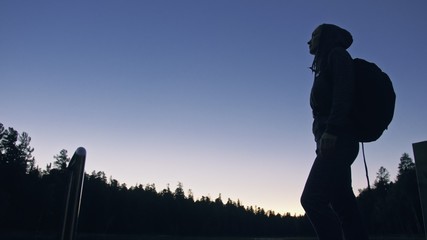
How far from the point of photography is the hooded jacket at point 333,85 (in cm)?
257

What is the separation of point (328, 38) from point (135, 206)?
362 ft

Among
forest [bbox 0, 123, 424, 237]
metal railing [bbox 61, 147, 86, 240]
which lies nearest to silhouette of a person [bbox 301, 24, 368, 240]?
metal railing [bbox 61, 147, 86, 240]

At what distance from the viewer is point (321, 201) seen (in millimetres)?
2498

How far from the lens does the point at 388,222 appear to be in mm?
92688

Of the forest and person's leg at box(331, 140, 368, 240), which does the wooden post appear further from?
the forest

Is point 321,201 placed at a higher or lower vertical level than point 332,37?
lower

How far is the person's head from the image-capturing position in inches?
120

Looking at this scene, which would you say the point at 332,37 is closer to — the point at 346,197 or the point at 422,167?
the point at 346,197

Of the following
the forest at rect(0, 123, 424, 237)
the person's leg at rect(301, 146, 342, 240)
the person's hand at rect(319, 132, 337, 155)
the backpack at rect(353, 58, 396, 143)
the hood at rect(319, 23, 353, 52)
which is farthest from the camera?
the forest at rect(0, 123, 424, 237)

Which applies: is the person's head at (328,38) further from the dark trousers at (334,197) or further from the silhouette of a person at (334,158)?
the dark trousers at (334,197)

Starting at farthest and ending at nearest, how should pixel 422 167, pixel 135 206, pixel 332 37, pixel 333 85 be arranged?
pixel 135 206 → pixel 422 167 → pixel 332 37 → pixel 333 85

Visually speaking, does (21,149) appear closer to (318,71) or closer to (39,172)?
(39,172)

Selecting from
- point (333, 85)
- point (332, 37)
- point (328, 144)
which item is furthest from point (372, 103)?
point (332, 37)

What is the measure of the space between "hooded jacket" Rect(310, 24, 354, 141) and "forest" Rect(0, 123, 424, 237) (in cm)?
5333
